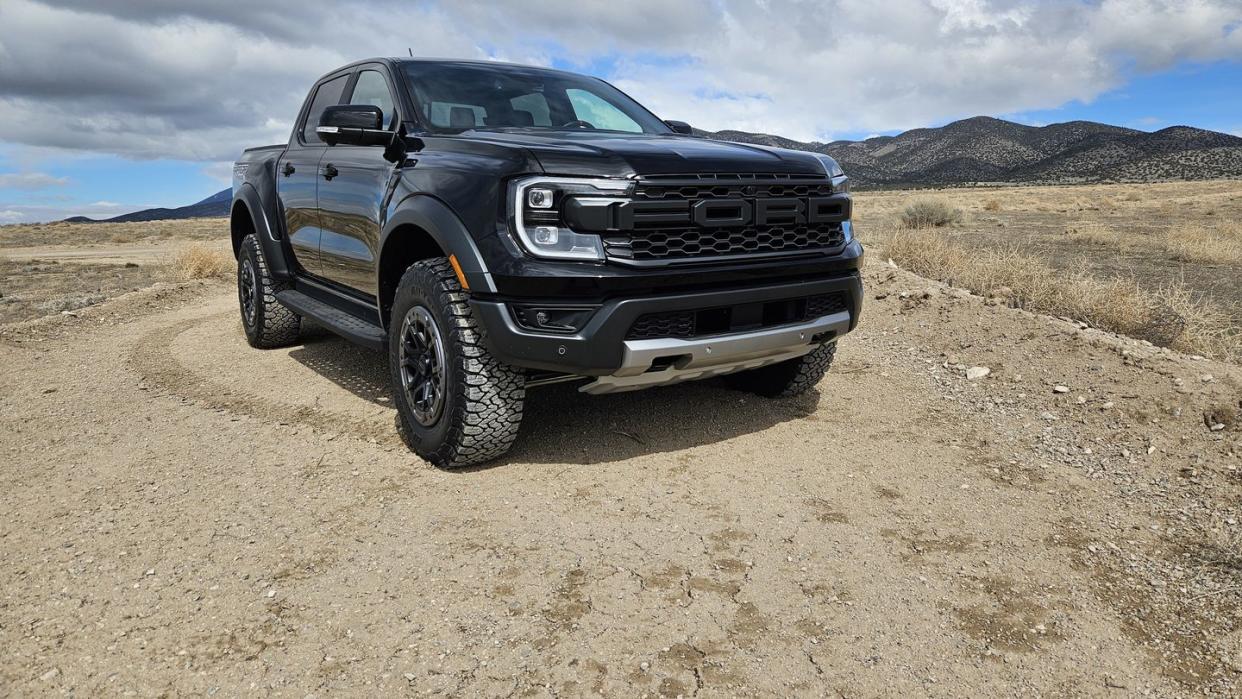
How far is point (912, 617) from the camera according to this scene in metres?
2.68

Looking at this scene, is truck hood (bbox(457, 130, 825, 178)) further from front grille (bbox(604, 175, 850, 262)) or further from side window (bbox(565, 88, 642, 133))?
side window (bbox(565, 88, 642, 133))

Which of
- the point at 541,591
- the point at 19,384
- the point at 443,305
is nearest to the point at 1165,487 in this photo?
the point at 541,591

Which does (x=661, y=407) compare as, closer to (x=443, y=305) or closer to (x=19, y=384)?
(x=443, y=305)

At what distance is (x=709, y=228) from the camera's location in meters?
3.59

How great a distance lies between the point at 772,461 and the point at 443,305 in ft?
5.67

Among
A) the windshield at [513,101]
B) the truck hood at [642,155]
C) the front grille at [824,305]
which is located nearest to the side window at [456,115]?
the windshield at [513,101]

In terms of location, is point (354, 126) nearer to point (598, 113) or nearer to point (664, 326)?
point (598, 113)

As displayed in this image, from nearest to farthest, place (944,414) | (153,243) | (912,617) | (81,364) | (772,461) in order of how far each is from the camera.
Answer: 1. (912,617)
2. (772,461)
3. (944,414)
4. (81,364)
5. (153,243)

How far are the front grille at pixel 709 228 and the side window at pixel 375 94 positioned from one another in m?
1.79

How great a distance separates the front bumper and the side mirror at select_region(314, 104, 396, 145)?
1.21 meters

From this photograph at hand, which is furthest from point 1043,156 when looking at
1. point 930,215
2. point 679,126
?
point 679,126

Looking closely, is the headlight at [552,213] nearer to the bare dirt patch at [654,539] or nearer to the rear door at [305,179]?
the bare dirt patch at [654,539]

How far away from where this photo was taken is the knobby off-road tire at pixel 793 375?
4.80m

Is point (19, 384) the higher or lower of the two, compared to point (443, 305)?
lower
